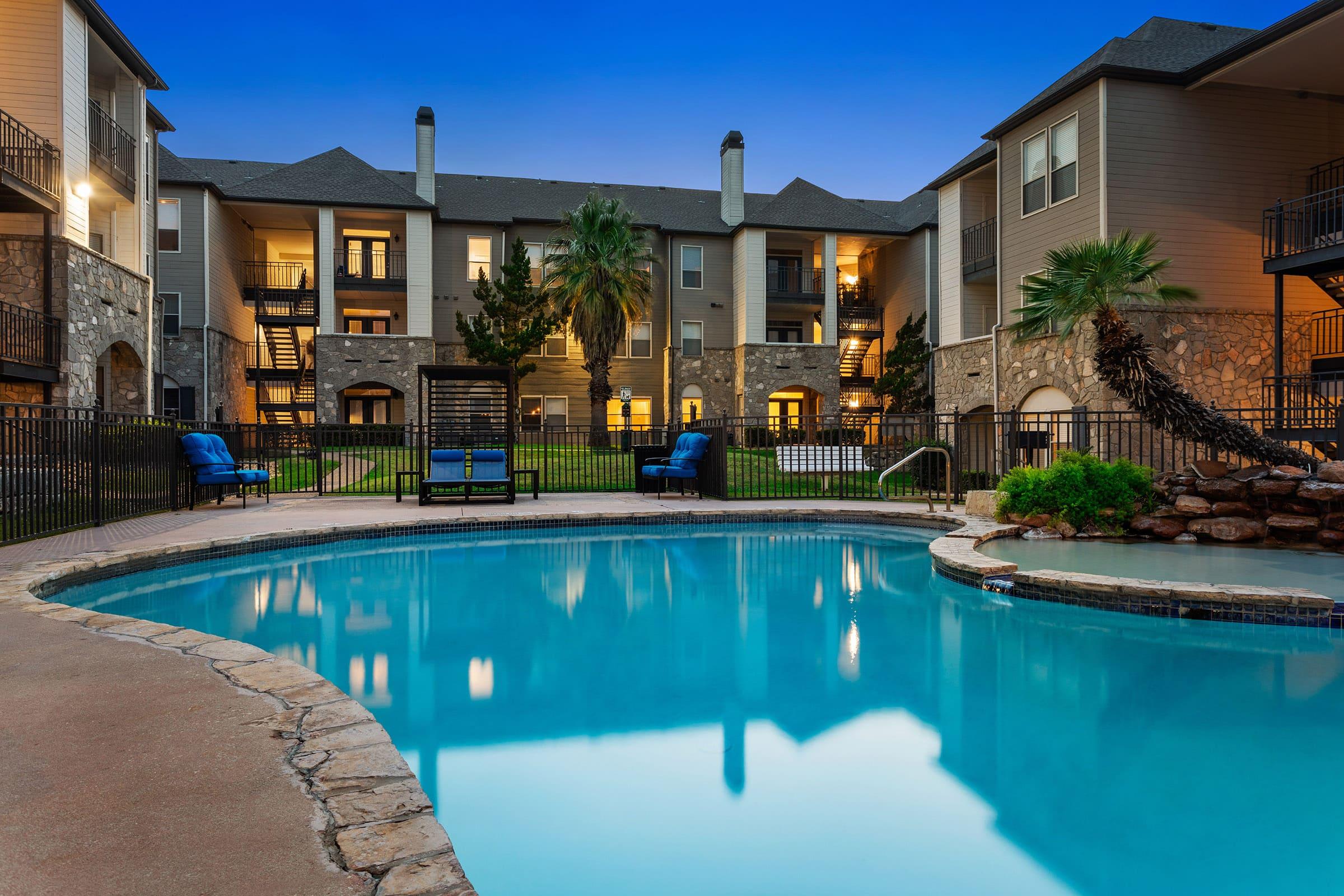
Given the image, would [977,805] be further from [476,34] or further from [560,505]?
[476,34]

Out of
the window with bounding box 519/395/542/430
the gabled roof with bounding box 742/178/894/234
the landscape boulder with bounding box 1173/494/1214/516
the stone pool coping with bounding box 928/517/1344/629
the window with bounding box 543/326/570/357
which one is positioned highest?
the gabled roof with bounding box 742/178/894/234

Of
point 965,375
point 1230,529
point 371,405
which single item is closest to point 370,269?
point 371,405

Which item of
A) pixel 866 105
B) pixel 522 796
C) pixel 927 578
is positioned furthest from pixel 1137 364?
pixel 866 105

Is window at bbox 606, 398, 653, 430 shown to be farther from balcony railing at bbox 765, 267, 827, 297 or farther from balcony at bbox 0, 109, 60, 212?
balcony at bbox 0, 109, 60, 212

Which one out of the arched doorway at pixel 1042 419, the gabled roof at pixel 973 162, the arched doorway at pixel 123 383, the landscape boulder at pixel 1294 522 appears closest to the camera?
the landscape boulder at pixel 1294 522

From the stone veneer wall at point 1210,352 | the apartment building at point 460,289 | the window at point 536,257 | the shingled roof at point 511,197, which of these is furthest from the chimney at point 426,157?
the stone veneer wall at point 1210,352

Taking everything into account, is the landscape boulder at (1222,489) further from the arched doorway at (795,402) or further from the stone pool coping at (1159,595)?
the arched doorway at (795,402)

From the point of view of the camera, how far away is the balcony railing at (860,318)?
30.9 m

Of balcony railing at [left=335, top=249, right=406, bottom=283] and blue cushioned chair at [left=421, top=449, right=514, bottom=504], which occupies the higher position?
balcony railing at [left=335, top=249, right=406, bottom=283]

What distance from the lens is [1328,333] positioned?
14.7 metres

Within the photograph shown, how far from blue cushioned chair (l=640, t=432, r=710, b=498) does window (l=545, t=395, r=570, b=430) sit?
1650 cm

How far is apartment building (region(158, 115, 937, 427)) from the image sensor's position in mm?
26156

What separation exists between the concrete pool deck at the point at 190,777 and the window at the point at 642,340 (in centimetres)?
2623

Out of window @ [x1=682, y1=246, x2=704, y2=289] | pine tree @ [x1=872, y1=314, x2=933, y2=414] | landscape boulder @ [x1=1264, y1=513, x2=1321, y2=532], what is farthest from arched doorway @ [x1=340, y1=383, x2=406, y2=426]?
landscape boulder @ [x1=1264, y1=513, x2=1321, y2=532]
